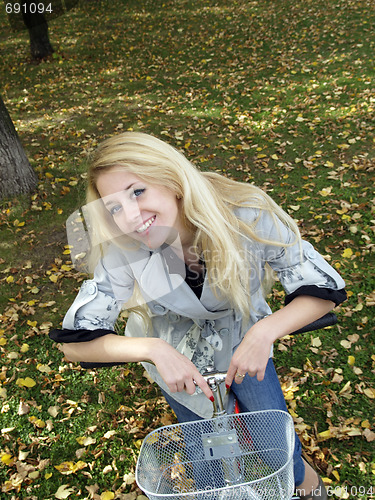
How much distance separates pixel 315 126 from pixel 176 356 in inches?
211

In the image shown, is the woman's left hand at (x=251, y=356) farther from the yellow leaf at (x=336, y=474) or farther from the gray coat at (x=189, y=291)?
the yellow leaf at (x=336, y=474)

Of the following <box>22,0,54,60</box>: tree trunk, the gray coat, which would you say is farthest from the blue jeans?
<box>22,0,54,60</box>: tree trunk

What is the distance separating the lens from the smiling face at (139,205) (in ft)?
5.68

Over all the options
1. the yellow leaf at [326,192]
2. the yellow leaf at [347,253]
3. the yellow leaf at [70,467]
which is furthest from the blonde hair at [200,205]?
the yellow leaf at [326,192]

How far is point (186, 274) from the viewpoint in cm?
200

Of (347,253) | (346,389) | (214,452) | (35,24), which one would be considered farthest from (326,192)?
(35,24)

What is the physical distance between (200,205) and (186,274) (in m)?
0.37

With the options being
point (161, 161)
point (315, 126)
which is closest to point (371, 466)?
point (161, 161)

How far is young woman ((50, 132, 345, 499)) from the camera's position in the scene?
5.61ft

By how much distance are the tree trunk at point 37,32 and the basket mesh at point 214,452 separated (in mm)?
10750

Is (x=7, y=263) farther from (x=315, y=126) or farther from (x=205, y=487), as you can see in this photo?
(x=315, y=126)

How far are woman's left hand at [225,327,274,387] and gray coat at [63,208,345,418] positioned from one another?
315 millimetres

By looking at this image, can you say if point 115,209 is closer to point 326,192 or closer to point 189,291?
point 189,291

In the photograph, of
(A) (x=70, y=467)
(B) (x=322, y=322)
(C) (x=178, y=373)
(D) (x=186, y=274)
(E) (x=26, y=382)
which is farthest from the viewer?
(E) (x=26, y=382)
